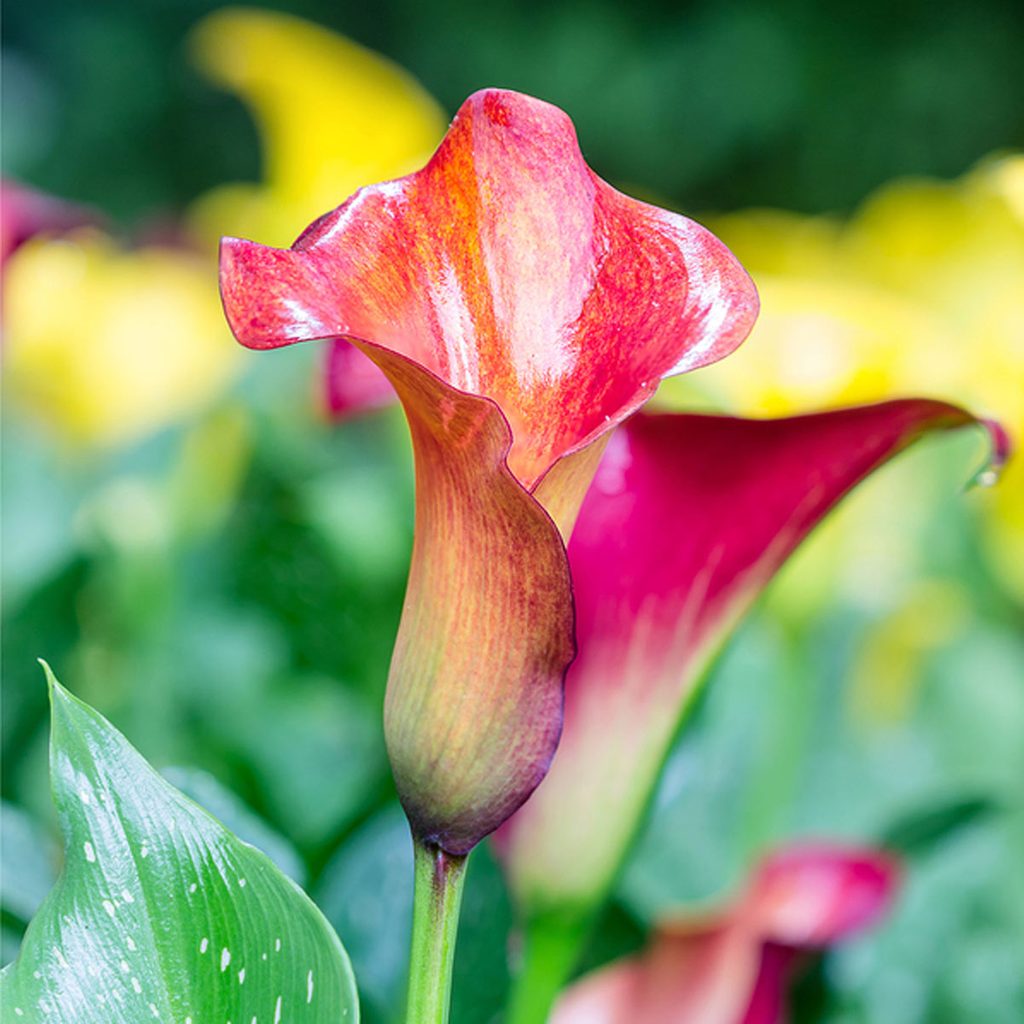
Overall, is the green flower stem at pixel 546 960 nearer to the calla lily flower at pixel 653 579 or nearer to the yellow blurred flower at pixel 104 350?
the calla lily flower at pixel 653 579

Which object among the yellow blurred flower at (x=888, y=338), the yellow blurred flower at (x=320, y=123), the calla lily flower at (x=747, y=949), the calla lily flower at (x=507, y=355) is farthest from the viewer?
the yellow blurred flower at (x=320, y=123)

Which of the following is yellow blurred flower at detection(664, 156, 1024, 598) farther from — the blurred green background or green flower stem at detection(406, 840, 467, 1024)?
green flower stem at detection(406, 840, 467, 1024)

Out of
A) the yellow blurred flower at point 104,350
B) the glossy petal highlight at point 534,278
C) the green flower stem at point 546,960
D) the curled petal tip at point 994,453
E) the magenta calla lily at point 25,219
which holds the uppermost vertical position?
the glossy petal highlight at point 534,278

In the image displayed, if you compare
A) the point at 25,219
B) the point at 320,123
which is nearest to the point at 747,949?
the point at 25,219

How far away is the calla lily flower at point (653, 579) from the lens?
0.26 meters

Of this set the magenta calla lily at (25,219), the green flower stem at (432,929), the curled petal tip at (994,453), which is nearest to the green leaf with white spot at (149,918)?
the green flower stem at (432,929)

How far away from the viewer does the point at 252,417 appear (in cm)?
67

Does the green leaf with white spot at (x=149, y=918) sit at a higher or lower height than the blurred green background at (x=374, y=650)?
higher

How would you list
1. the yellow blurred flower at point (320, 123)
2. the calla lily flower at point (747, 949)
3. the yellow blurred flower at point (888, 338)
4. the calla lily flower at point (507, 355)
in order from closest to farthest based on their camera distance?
the calla lily flower at point (507, 355)
the calla lily flower at point (747, 949)
the yellow blurred flower at point (888, 338)
the yellow blurred flower at point (320, 123)

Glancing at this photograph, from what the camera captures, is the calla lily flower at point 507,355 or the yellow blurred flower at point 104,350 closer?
the calla lily flower at point 507,355

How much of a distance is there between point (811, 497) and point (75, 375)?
0.66m

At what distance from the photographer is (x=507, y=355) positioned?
0.68ft

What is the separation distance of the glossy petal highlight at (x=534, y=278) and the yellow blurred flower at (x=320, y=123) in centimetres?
60

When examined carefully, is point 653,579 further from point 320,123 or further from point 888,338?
point 320,123
